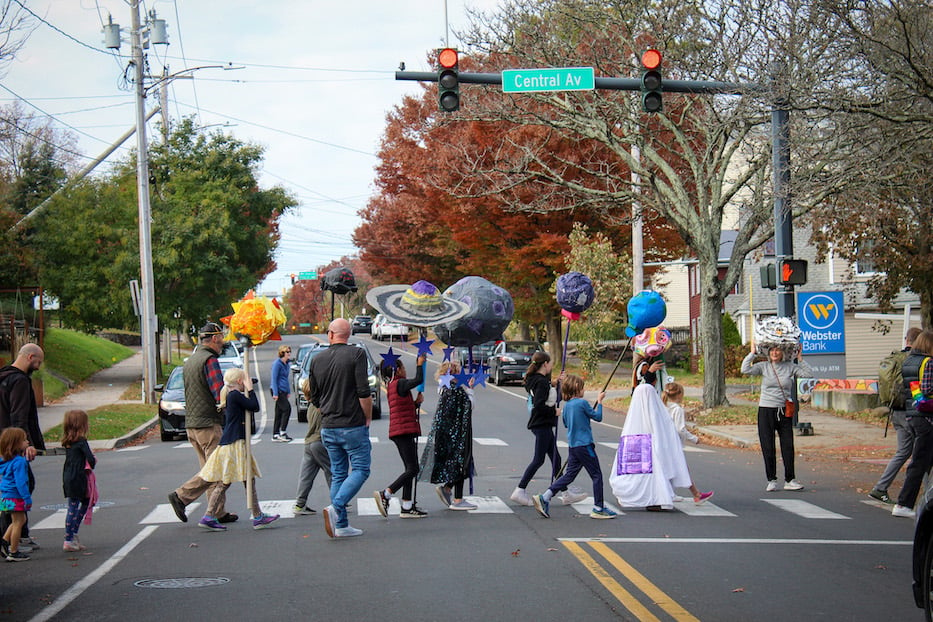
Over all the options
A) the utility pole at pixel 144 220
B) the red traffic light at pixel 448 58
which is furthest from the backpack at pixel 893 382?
the utility pole at pixel 144 220

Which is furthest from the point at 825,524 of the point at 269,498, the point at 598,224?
the point at 598,224

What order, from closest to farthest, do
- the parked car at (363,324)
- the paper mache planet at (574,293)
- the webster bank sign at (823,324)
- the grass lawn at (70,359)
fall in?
the paper mache planet at (574,293) → the webster bank sign at (823,324) → the grass lawn at (70,359) → the parked car at (363,324)

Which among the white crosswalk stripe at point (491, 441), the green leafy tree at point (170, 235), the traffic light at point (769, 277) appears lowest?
the white crosswalk stripe at point (491, 441)

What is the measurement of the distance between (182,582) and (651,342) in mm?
6001

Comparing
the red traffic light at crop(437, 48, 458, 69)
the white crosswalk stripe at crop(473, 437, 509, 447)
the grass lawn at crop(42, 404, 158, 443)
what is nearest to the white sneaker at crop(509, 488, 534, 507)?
the red traffic light at crop(437, 48, 458, 69)

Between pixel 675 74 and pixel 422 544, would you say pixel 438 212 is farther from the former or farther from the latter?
pixel 422 544

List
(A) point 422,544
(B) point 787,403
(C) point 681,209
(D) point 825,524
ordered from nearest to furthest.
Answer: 1. (A) point 422,544
2. (D) point 825,524
3. (B) point 787,403
4. (C) point 681,209

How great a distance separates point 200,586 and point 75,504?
7.44 feet

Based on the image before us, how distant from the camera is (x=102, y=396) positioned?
30.7 m

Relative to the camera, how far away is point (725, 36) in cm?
1991

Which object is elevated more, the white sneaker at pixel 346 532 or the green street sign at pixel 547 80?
the green street sign at pixel 547 80

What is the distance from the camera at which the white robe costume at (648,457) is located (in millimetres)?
11039

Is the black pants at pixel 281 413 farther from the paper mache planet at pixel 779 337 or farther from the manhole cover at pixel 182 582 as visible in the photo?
the manhole cover at pixel 182 582

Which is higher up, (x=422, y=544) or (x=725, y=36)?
(x=725, y=36)
